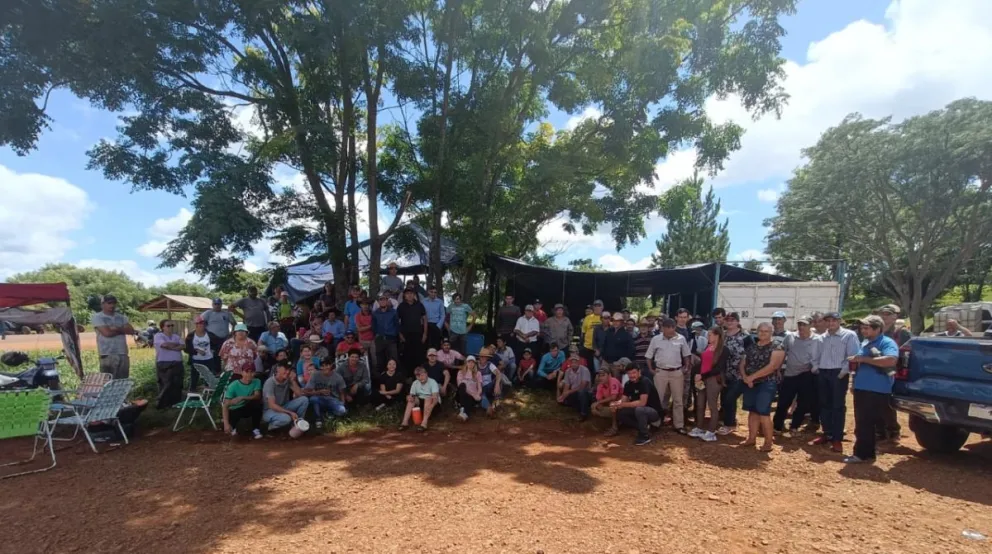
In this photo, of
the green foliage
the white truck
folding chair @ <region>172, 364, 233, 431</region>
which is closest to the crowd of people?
folding chair @ <region>172, 364, 233, 431</region>

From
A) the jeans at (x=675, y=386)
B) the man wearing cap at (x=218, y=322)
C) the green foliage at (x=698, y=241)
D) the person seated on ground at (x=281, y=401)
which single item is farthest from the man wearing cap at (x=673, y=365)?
the green foliage at (x=698, y=241)

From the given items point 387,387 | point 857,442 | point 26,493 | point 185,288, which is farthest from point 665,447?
point 185,288

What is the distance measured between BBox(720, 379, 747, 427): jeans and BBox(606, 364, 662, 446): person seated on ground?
840 millimetres

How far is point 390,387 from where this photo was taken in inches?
300

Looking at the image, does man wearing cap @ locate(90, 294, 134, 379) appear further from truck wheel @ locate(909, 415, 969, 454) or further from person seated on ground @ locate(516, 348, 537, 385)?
truck wheel @ locate(909, 415, 969, 454)

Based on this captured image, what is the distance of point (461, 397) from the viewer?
7371mm

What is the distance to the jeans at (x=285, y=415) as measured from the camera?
632 centimetres

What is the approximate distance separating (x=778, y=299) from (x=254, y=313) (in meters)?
11.2

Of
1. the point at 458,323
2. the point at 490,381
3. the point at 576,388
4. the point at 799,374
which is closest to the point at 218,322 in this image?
the point at 458,323

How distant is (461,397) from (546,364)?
6.49 ft

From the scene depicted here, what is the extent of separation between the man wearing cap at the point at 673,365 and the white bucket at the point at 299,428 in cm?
472

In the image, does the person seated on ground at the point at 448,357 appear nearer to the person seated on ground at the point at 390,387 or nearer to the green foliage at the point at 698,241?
the person seated on ground at the point at 390,387

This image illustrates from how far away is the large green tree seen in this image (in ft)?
57.3

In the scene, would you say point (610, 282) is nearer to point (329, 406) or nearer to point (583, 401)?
point (583, 401)
